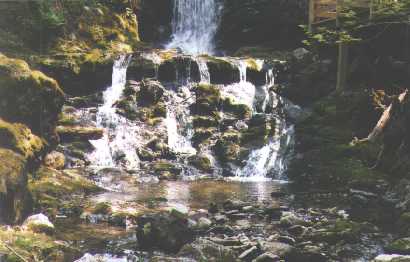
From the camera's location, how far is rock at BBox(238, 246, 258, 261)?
9.33 metres

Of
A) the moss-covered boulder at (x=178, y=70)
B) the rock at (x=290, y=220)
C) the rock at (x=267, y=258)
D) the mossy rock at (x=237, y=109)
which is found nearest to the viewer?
the rock at (x=267, y=258)

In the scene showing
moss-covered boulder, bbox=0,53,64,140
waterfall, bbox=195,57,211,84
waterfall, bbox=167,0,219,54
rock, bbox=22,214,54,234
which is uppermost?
waterfall, bbox=167,0,219,54

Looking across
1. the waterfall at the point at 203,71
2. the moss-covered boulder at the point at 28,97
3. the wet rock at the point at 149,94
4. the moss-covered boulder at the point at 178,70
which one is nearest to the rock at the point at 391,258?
the moss-covered boulder at the point at 28,97

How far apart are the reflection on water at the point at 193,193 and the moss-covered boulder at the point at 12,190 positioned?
306cm

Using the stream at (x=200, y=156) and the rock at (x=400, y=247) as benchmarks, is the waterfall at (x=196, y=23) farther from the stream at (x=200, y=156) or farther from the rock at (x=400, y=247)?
the rock at (x=400, y=247)

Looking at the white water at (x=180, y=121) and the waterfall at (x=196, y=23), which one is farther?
the waterfall at (x=196, y=23)

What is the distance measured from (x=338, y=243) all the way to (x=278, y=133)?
35.6 ft

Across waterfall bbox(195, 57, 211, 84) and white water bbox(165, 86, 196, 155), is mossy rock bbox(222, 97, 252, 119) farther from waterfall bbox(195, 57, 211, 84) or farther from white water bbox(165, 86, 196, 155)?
waterfall bbox(195, 57, 211, 84)

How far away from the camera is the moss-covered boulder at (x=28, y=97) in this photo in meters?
14.6

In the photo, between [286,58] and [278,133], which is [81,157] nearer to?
[278,133]

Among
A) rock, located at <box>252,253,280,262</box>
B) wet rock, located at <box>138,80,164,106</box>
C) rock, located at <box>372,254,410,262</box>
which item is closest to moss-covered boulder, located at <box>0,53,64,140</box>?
wet rock, located at <box>138,80,164,106</box>

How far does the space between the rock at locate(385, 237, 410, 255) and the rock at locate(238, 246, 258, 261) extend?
250 centimetres

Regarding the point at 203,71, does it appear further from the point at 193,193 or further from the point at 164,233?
the point at 164,233

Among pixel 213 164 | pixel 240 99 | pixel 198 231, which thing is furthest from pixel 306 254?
pixel 240 99
